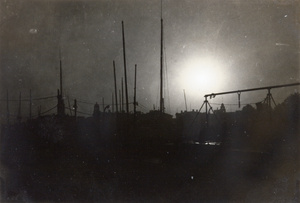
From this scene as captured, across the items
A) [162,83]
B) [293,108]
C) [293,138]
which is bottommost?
[293,138]

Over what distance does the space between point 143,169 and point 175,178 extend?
3.07 meters

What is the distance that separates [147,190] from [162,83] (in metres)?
12.0

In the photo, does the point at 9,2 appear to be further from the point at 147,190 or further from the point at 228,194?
the point at 228,194

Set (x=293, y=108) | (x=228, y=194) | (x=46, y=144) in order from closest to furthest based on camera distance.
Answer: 1. (x=228, y=194)
2. (x=293, y=108)
3. (x=46, y=144)

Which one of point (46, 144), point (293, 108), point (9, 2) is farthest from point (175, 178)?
point (46, 144)

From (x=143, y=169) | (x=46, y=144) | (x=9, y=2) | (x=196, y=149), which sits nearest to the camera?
(x=9, y=2)

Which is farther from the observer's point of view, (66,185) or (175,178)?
(175,178)

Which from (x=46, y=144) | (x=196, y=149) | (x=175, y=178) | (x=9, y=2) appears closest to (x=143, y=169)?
(x=175, y=178)

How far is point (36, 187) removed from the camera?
10891mm

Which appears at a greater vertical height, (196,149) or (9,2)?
(9,2)

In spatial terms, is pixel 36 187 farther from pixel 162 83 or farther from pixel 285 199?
pixel 162 83

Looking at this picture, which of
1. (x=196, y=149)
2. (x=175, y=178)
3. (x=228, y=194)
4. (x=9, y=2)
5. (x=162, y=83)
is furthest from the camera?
(x=162, y=83)

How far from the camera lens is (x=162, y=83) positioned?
69.2 feet

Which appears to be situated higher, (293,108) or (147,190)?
(293,108)
